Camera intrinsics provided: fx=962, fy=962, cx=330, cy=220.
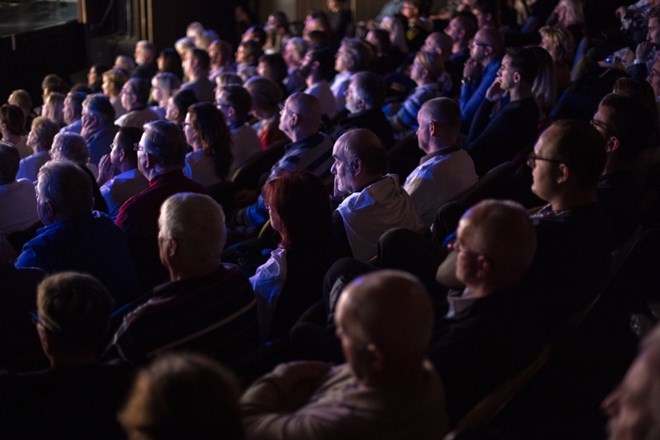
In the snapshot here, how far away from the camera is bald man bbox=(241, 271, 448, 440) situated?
6.75ft

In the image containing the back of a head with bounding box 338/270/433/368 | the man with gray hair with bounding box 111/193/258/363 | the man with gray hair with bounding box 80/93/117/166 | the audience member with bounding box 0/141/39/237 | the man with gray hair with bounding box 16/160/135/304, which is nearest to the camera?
the back of a head with bounding box 338/270/433/368

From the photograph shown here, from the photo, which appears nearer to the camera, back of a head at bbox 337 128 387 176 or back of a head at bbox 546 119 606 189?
back of a head at bbox 546 119 606 189

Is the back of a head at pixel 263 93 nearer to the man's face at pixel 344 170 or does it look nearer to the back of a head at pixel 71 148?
the back of a head at pixel 71 148

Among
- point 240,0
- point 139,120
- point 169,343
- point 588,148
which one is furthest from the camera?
point 240,0

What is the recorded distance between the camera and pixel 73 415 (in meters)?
2.38

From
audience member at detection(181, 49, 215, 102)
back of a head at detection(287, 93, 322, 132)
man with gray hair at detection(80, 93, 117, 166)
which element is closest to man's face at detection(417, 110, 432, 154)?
back of a head at detection(287, 93, 322, 132)

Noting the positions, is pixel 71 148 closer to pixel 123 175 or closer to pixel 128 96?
pixel 123 175

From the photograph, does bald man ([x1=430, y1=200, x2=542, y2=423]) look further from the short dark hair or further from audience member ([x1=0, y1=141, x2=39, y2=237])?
the short dark hair

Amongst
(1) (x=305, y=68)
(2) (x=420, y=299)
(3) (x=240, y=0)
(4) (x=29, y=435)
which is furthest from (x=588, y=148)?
(3) (x=240, y=0)

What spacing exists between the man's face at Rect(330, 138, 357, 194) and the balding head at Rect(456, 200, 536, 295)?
161cm

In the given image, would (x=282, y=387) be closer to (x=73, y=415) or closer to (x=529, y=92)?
(x=73, y=415)

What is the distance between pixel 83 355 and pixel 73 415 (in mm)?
189

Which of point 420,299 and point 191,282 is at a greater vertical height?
point 420,299

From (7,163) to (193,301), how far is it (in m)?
2.11
